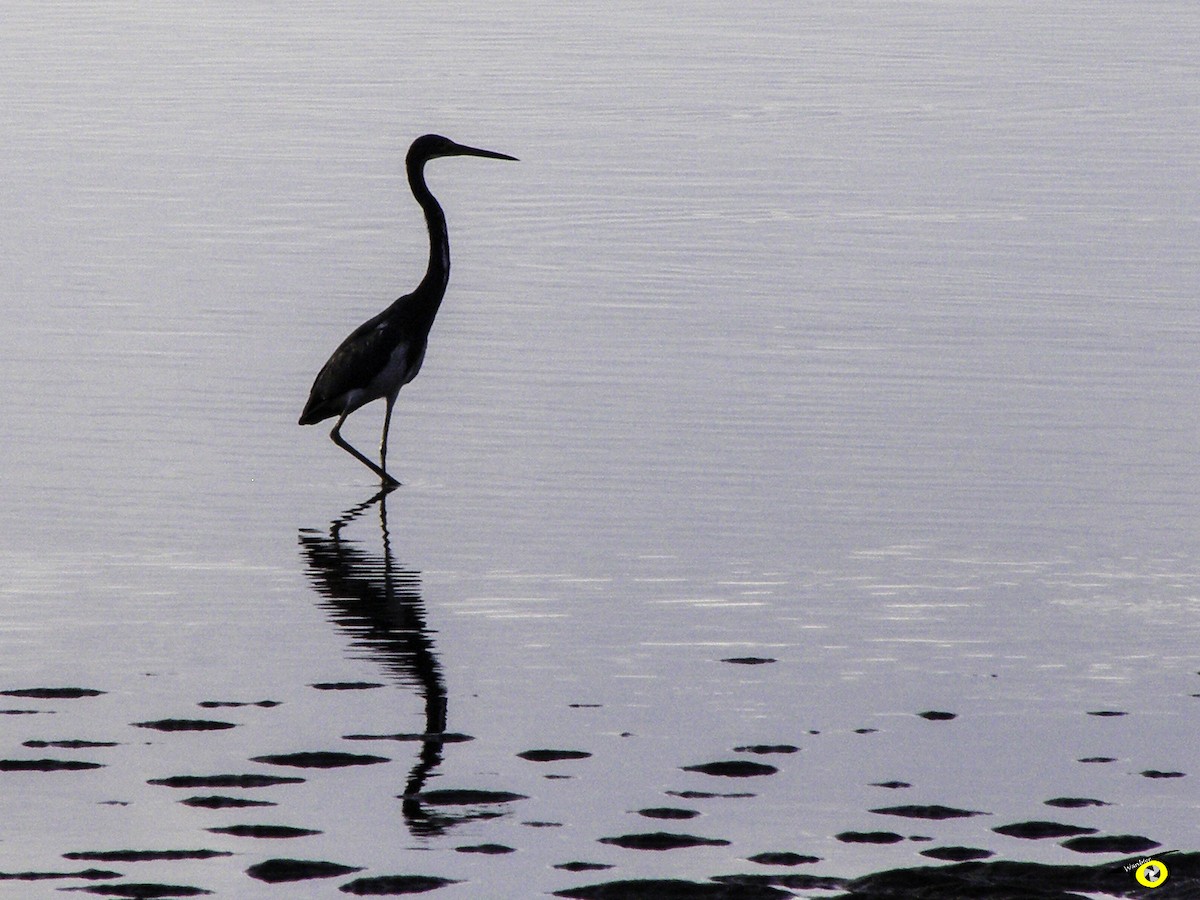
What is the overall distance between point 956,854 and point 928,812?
2.08 feet

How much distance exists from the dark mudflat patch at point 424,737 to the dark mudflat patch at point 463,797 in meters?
0.71

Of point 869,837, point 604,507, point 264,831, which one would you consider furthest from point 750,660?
point 604,507

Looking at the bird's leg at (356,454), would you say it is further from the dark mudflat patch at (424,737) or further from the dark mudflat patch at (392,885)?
the dark mudflat patch at (392,885)

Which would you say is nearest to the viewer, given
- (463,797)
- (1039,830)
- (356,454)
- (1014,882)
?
(1014,882)

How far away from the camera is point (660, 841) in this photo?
842 centimetres

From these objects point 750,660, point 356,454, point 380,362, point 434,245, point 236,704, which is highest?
point 434,245

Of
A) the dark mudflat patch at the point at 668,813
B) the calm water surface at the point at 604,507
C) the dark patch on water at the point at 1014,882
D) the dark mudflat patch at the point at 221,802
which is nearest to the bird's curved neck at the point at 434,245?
the calm water surface at the point at 604,507

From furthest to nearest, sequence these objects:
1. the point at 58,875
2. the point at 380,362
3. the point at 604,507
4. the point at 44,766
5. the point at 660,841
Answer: the point at 380,362
the point at 604,507
the point at 44,766
the point at 660,841
the point at 58,875

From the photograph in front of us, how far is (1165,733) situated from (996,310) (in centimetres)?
1248

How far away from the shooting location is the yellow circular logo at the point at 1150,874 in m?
7.66

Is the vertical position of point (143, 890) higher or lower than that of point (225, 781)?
lower

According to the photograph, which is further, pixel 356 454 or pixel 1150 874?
pixel 356 454

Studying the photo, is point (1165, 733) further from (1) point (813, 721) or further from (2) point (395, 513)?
(2) point (395, 513)

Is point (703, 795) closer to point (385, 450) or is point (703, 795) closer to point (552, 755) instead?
point (552, 755)
